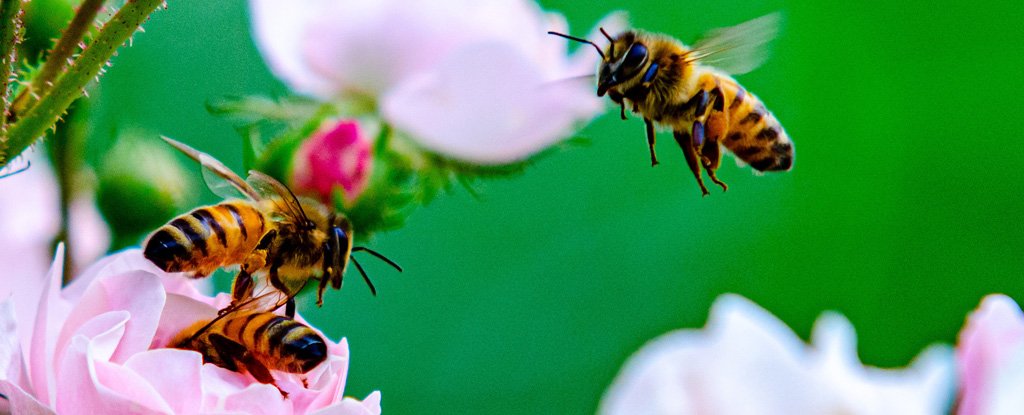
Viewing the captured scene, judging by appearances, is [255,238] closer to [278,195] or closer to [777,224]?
[278,195]

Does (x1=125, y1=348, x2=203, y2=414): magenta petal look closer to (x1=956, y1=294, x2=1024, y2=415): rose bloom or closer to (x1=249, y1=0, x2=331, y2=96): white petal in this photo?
(x1=956, y1=294, x2=1024, y2=415): rose bloom

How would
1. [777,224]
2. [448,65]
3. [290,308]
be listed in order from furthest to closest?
[777,224] < [448,65] < [290,308]

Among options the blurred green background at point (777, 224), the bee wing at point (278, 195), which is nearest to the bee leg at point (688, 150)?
the bee wing at point (278, 195)

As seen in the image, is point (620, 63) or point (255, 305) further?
point (620, 63)

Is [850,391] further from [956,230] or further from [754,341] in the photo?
[956,230]

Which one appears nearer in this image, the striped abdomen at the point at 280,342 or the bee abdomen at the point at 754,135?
the striped abdomen at the point at 280,342

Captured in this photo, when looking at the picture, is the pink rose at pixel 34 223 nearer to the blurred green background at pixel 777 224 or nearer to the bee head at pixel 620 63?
the bee head at pixel 620 63

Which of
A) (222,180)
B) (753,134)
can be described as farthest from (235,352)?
(753,134)
